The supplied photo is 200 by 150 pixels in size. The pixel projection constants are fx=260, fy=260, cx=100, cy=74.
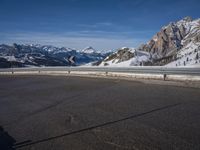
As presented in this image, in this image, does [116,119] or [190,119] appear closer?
[190,119]

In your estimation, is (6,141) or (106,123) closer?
(6,141)

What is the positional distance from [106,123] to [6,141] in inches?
97.9

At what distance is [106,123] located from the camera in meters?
6.84

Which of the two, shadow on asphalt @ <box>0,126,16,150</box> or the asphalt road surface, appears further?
shadow on asphalt @ <box>0,126,16,150</box>

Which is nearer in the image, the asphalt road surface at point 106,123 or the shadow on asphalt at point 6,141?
the asphalt road surface at point 106,123

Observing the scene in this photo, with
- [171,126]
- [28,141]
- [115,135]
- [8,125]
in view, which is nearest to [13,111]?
[8,125]

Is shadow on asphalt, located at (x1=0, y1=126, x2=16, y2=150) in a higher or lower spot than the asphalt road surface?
lower

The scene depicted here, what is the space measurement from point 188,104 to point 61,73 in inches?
790

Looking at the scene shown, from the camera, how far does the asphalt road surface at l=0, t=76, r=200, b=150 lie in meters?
5.37

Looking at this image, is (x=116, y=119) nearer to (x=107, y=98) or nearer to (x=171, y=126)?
(x=171, y=126)

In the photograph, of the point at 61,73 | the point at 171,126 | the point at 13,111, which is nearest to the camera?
the point at 171,126

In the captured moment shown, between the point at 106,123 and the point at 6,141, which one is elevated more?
the point at 106,123

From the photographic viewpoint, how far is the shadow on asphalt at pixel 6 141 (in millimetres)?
5590

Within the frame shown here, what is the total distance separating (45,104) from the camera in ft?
33.6
